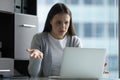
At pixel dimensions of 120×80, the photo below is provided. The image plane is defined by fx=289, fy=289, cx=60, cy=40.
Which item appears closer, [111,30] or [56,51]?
[56,51]

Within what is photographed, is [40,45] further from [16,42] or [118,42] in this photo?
[118,42]

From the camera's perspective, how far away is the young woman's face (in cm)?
243

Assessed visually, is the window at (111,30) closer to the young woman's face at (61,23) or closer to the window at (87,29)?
the window at (87,29)

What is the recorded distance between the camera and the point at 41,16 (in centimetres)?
348

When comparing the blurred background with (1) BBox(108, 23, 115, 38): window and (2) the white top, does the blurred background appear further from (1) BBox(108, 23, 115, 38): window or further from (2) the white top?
(2) the white top

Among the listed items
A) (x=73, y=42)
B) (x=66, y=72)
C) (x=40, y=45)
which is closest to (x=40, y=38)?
(x=40, y=45)

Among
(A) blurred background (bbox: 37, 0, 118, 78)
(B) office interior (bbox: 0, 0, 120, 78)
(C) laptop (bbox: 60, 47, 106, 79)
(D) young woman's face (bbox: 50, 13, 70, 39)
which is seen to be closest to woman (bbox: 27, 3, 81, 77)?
(D) young woman's face (bbox: 50, 13, 70, 39)

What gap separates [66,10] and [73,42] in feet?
0.94

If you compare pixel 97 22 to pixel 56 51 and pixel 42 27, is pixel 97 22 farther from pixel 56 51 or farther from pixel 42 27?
pixel 56 51

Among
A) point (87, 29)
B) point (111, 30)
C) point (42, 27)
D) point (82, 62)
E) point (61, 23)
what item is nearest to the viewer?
point (82, 62)

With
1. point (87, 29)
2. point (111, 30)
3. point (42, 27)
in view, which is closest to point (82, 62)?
point (42, 27)

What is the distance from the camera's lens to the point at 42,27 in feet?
11.3

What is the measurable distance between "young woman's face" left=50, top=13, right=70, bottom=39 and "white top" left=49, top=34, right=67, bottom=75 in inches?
2.8

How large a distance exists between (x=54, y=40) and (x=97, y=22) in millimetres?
1236
